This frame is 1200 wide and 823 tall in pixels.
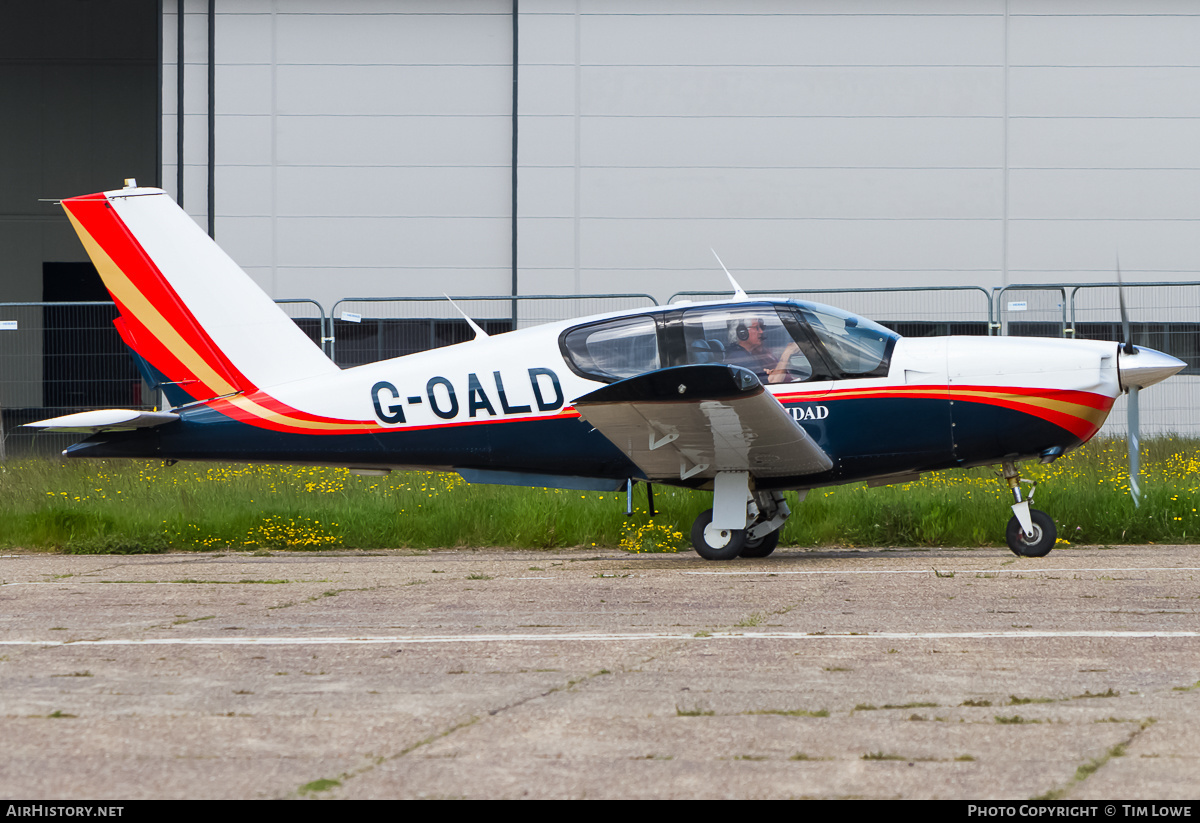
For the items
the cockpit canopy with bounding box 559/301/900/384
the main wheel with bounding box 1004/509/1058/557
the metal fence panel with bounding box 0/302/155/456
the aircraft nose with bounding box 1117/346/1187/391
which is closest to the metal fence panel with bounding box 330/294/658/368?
the metal fence panel with bounding box 0/302/155/456

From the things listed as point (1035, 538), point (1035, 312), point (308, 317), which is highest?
point (308, 317)

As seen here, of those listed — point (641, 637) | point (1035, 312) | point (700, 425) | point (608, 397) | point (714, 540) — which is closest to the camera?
point (641, 637)

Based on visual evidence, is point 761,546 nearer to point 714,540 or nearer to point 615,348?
point 714,540

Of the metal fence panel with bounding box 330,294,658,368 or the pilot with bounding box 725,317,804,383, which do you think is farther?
the metal fence panel with bounding box 330,294,658,368

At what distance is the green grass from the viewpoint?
32.0ft

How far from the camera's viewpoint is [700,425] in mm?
7812

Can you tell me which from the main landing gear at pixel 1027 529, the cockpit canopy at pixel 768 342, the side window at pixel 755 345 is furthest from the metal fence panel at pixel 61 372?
the main landing gear at pixel 1027 529

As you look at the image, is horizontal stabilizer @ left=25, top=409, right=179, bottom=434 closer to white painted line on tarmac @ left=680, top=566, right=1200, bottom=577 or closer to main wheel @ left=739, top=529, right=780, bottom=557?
white painted line on tarmac @ left=680, top=566, right=1200, bottom=577

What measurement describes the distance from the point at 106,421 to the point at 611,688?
19.0 feet

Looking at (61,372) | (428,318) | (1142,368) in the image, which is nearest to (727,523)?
(1142,368)

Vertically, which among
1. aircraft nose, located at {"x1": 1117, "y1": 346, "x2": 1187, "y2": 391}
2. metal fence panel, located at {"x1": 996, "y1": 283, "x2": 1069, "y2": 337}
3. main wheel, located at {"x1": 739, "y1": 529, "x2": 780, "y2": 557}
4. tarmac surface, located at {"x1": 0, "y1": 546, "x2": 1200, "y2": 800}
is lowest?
main wheel, located at {"x1": 739, "y1": 529, "x2": 780, "y2": 557}

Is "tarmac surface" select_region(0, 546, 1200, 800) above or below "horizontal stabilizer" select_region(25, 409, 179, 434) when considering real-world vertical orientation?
below

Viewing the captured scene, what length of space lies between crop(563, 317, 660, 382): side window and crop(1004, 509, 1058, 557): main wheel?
108 inches

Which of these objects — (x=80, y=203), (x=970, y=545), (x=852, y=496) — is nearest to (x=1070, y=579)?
(x=970, y=545)
